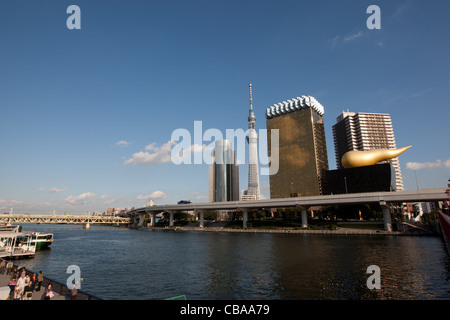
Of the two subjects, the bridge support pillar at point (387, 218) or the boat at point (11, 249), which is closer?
the boat at point (11, 249)

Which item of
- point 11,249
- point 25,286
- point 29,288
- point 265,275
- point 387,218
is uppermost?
point 387,218

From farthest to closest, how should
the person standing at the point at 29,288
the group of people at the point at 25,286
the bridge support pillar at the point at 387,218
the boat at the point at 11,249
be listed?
the bridge support pillar at the point at 387,218 < the boat at the point at 11,249 < the person standing at the point at 29,288 < the group of people at the point at 25,286

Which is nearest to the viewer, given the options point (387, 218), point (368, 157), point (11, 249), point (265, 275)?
point (265, 275)

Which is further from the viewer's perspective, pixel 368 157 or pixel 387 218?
pixel 368 157

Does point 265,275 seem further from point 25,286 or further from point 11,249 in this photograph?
point 11,249

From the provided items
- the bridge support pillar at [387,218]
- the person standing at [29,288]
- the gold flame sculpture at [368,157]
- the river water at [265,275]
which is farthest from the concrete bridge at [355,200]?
the person standing at [29,288]

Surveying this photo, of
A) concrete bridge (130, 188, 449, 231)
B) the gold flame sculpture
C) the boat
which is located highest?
the gold flame sculpture

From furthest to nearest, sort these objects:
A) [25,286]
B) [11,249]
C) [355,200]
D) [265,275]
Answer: [355,200] < [11,249] < [265,275] < [25,286]

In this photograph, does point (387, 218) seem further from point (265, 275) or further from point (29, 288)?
point (29, 288)

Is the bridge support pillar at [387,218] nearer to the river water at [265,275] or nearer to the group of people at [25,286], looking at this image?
the river water at [265,275]

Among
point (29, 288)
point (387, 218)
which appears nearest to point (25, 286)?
point (29, 288)

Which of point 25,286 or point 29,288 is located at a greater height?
point 25,286

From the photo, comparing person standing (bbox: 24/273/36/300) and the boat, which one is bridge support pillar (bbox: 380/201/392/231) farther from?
the boat

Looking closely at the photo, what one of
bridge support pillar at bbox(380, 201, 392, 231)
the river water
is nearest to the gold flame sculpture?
bridge support pillar at bbox(380, 201, 392, 231)
